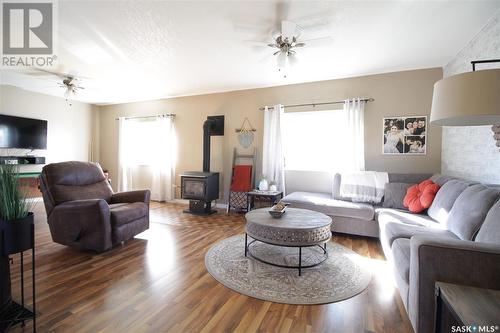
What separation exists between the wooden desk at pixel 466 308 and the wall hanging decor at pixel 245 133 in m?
3.88

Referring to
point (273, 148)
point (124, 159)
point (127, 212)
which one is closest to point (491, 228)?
point (273, 148)

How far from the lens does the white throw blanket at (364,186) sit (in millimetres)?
3318

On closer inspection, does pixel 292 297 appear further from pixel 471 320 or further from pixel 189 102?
pixel 189 102

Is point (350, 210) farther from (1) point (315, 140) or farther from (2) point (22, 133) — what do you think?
(2) point (22, 133)

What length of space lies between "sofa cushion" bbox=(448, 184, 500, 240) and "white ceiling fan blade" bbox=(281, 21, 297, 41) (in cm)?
226

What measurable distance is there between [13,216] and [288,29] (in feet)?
8.92

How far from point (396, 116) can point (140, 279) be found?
4095 mm

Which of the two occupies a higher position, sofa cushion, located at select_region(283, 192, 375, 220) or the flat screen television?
the flat screen television

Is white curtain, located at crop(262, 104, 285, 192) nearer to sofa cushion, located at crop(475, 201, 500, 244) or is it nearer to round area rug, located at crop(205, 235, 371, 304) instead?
round area rug, located at crop(205, 235, 371, 304)

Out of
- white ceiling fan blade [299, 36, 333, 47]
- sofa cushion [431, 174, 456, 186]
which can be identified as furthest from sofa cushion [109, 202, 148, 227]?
sofa cushion [431, 174, 456, 186]

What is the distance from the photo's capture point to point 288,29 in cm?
243

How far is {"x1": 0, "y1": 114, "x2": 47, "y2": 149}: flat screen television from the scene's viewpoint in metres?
4.68

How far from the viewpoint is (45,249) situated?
265cm

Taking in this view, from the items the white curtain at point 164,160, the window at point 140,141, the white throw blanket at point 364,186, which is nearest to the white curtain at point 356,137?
the white throw blanket at point 364,186
